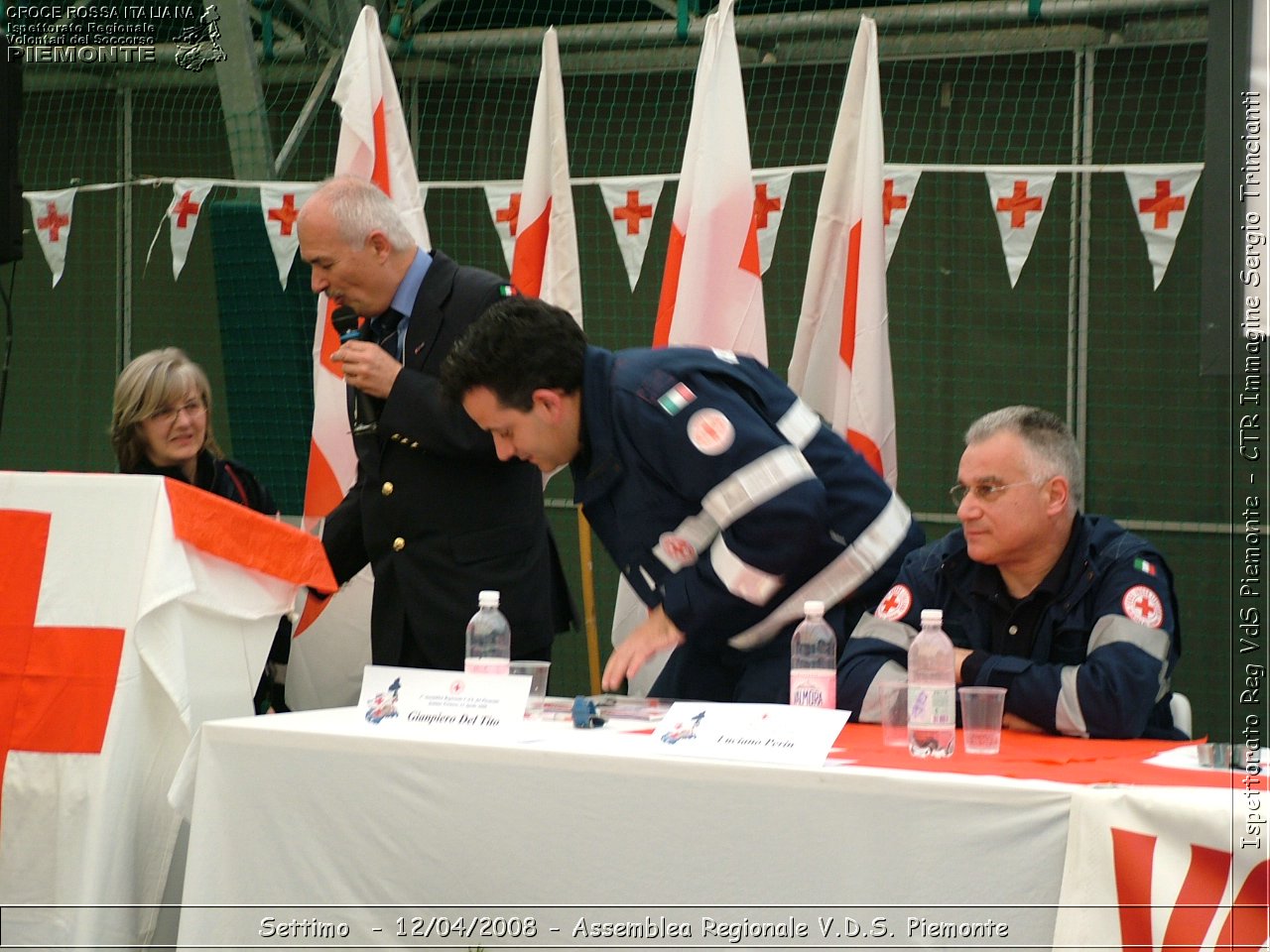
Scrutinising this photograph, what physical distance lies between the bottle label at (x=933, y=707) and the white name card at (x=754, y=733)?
103 millimetres

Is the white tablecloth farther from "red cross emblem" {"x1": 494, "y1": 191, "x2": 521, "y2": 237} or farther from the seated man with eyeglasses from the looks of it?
"red cross emblem" {"x1": 494, "y1": 191, "x2": 521, "y2": 237}

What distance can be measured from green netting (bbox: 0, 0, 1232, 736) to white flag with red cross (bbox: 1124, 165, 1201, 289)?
216 millimetres

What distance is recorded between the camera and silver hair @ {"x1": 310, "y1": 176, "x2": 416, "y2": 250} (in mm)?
3018

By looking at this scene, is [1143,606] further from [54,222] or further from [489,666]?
[54,222]

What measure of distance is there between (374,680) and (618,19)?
15.2 feet

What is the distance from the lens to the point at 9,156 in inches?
129

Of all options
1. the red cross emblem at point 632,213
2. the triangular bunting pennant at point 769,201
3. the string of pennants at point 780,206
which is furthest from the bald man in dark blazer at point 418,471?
the red cross emblem at point 632,213

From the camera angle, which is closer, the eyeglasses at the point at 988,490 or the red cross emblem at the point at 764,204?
the eyeglasses at the point at 988,490

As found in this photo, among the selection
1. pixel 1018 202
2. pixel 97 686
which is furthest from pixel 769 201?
pixel 97 686

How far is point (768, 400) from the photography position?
261cm

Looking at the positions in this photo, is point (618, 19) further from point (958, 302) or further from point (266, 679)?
point (266, 679)

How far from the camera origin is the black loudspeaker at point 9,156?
328cm

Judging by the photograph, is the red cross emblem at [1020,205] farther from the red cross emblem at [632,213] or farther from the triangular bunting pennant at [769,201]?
the red cross emblem at [632,213]

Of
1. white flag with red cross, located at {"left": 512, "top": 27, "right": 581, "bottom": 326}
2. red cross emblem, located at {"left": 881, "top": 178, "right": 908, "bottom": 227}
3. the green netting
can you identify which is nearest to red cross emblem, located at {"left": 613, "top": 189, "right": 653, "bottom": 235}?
the green netting
